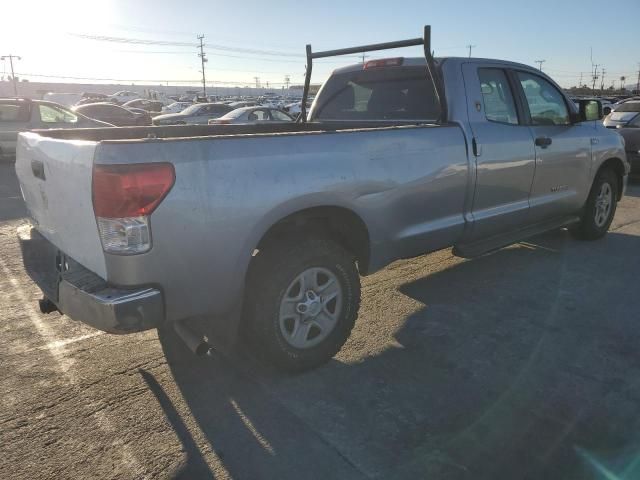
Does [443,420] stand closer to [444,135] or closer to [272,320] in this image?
[272,320]

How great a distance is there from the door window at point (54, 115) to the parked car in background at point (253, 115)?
495 centimetres

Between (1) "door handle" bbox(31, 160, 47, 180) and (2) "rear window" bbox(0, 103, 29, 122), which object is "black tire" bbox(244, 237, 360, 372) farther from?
(2) "rear window" bbox(0, 103, 29, 122)

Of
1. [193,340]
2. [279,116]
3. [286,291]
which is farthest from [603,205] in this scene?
[279,116]

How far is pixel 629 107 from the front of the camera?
488 inches

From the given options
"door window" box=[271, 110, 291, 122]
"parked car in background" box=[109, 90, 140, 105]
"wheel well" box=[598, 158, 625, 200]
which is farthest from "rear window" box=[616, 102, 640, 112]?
"parked car in background" box=[109, 90, 140, 105]

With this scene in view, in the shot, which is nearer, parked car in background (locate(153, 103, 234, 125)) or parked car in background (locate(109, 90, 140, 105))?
parked car in background (locate(153, 103, 234, 125))

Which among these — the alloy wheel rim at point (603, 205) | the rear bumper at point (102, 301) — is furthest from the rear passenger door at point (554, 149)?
the rear bumper at point (102, 301)

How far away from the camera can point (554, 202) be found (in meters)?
5.18

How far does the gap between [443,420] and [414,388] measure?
1.10 feet

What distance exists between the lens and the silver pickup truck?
8.02 feet

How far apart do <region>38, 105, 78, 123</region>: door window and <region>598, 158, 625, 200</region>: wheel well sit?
40.8 feet

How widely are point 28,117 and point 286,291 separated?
1342cm

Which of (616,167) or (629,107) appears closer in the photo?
(616,167)

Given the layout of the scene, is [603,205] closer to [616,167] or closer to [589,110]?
[616,167]
